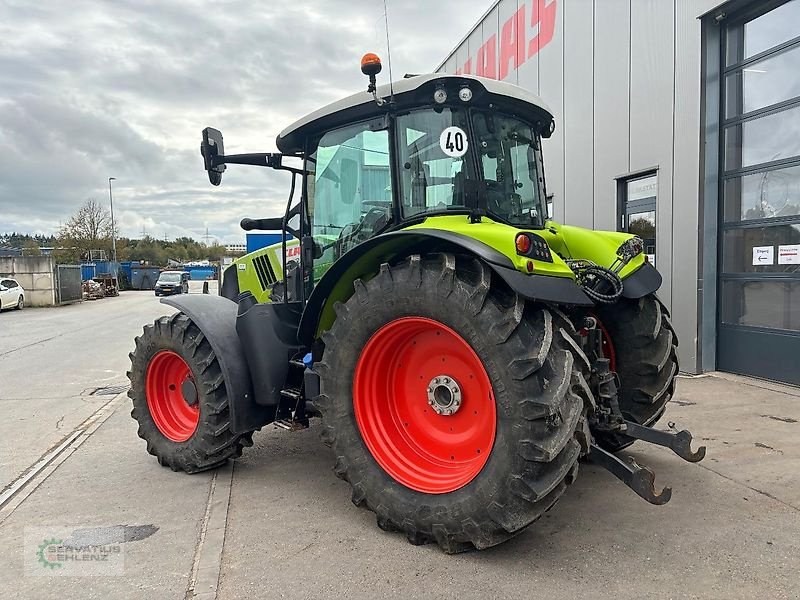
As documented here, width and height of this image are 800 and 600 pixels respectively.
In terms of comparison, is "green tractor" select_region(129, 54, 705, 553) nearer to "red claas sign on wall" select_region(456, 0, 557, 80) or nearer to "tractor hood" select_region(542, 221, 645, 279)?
"tractor hood" select_region(542, 221, 645, 279)

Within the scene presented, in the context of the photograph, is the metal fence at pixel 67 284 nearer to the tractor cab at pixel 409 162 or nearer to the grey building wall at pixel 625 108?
the grey building wall at pixel 625 108

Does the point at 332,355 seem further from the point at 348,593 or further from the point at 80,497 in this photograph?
the point at 80,497

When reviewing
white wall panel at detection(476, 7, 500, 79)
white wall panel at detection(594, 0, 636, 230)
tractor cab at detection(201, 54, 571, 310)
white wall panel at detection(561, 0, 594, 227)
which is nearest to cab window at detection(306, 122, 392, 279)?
tractor cab at detection(201, 54, 571, 310)

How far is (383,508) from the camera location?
3268 millimetres

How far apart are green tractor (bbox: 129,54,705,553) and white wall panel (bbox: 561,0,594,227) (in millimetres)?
5736

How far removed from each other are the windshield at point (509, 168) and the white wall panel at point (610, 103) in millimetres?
5460

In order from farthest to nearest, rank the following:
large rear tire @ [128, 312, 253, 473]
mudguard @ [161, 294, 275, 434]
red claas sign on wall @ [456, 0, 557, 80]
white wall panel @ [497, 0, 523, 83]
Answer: white wall panel @ [497, 0, 523, 83]
red claas sign on wall @ [456, 0, 557, 80]
large rear tire @ [128, 312, 253, 473]
mudguard @ [161, 294, 275, 434]

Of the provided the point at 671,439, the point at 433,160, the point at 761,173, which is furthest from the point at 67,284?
the point at 671,439

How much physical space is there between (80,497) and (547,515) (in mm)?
3124

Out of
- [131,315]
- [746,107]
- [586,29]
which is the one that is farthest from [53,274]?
[746,107]

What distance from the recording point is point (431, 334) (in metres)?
3.40

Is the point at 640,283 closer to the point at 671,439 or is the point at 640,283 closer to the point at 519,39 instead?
the point at 671,439

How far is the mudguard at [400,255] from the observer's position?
2.87 meters

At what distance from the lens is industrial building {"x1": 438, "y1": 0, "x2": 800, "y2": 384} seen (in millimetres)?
6918
